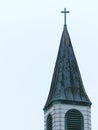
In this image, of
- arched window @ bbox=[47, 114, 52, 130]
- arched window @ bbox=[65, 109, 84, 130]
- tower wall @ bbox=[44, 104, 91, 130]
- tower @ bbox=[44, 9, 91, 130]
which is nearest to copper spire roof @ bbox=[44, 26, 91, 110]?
tower @ bbox=[44, 9, 91, 130]

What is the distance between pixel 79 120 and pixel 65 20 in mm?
8656

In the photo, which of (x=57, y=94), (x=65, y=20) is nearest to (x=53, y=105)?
(x=57, y=94)

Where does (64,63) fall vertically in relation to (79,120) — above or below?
above

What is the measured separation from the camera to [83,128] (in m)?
44.5

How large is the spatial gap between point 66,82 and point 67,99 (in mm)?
1482

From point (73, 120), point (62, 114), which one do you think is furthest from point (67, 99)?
point (73, 120)

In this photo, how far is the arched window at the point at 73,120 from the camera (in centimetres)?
4431

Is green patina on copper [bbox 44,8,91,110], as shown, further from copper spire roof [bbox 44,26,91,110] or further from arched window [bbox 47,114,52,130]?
arched window [bbox 47,114,52,130]

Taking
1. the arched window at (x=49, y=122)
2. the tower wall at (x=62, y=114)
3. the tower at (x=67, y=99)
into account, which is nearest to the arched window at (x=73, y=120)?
the tower at (x=67, y=99)

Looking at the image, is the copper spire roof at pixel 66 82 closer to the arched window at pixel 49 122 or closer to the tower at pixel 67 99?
the tower at pixel 67 99

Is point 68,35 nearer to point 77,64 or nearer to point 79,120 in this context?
point 77,64

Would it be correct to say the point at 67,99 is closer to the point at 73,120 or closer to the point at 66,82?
the point at 66,82

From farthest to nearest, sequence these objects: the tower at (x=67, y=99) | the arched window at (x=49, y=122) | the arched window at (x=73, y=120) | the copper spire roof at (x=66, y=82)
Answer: the arched window at (x=49, y=122), the copper spire roof at (x=66, y=82), the tower at (x=67, y=99), the arched window at (x=73, y=120)

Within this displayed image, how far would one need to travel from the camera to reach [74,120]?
44.6 meters
